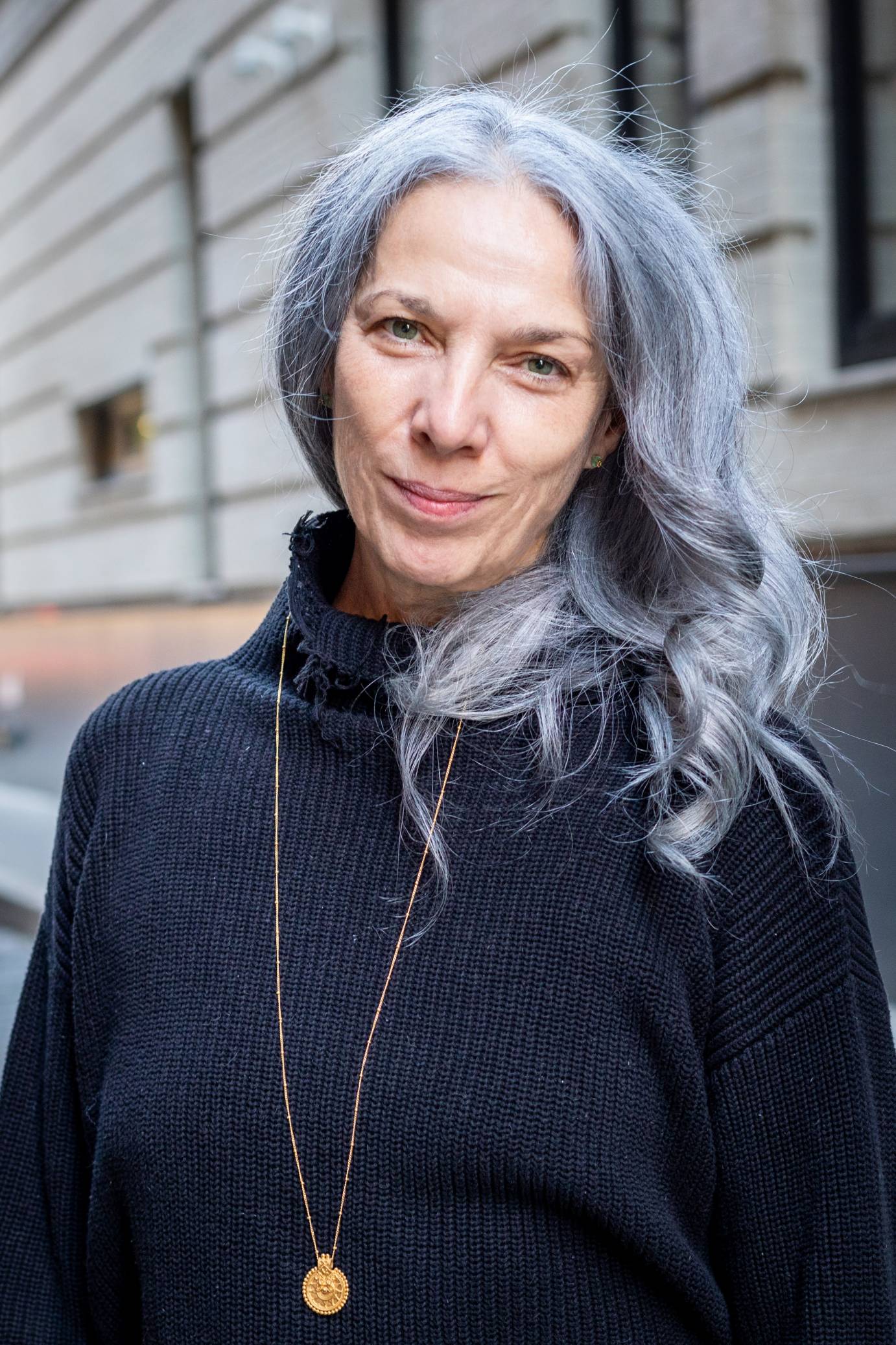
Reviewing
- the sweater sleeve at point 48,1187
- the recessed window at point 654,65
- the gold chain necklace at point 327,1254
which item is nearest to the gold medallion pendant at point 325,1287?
the gold chain necklace at point 327,1254

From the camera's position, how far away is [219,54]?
711 cm

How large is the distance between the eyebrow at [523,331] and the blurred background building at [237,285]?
0.52 metres

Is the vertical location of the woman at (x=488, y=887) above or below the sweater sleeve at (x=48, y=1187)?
above

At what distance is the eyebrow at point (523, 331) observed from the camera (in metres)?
1.51

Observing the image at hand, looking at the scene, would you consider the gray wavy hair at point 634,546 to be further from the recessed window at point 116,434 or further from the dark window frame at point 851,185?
the recessed window at point 116,434

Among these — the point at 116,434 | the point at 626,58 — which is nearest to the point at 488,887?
the point at 626,58

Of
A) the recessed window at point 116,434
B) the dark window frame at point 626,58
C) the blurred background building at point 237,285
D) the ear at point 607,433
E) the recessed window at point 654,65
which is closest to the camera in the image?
the ear at point 607,433

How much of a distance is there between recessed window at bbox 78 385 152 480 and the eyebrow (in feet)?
23.1

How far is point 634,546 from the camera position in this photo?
168 centimetres

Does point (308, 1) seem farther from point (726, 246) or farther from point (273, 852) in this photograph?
point (273, 852)

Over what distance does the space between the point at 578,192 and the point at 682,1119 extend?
1.00 meters

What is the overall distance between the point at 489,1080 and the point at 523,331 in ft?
2.61

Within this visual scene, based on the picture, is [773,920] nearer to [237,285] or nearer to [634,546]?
[634,546]

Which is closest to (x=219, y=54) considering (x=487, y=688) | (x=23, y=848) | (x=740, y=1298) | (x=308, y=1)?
(x=308, y=1)
